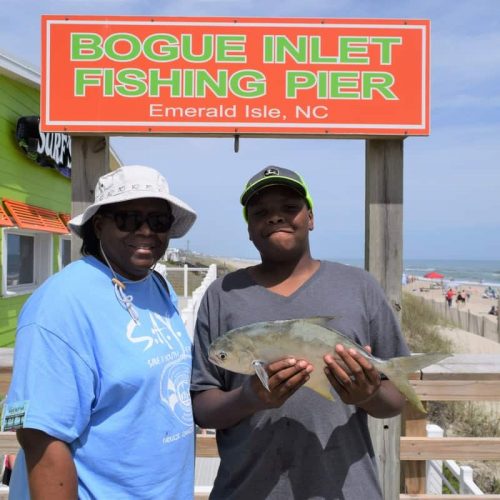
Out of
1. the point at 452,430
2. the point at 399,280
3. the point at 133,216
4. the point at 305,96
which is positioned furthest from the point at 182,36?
the point at 452,430

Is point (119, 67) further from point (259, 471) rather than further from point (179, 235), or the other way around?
point (259, 471)

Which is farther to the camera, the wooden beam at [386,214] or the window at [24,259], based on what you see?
the window at [24,259]

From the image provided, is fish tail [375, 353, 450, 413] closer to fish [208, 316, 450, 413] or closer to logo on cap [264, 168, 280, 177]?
fish [208, 316, 450, 413]

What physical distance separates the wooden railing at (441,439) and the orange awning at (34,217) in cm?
588

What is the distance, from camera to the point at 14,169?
8703 millimetres

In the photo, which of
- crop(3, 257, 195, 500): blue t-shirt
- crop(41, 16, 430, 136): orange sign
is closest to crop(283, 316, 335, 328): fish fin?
crop(3, 257, 195, 500): blue t-shirt

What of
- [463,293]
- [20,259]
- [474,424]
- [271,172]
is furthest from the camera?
[463,293]

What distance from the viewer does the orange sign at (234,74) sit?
2.93 metres

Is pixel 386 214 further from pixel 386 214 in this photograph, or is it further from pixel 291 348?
pixel 291 348

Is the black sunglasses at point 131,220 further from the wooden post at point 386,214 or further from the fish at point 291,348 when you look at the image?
the wooden post at point 386,214

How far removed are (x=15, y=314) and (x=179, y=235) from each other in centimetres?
798

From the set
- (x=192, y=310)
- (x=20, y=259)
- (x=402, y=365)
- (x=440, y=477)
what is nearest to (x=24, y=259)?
(x=20, y=259)

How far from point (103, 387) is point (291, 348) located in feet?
2.14

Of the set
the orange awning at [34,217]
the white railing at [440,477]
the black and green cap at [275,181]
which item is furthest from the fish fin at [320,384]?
the orange awning at [34,217]
